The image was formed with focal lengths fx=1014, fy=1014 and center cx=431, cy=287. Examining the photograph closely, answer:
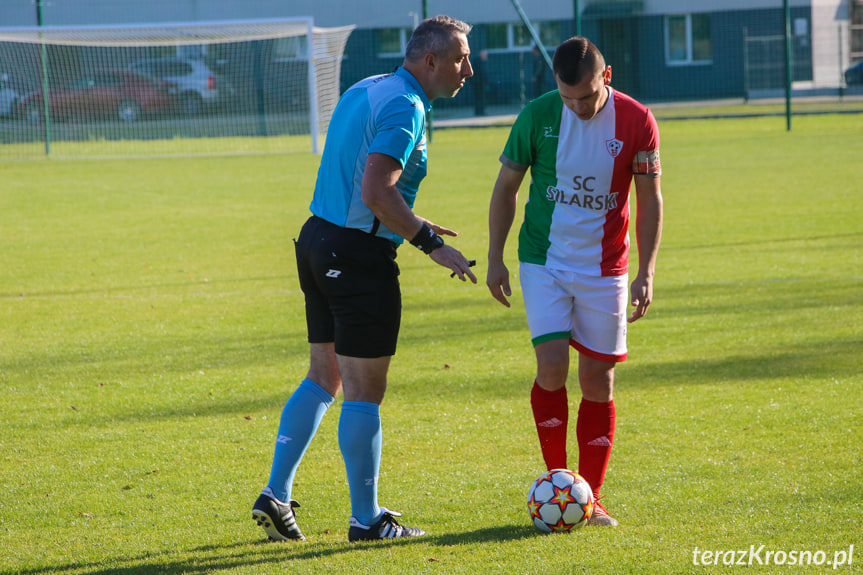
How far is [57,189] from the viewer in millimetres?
18016

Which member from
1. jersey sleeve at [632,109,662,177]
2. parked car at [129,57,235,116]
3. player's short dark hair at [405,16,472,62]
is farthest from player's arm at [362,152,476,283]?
parked car at [129,57,235,116]

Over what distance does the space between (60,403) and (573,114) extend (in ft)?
11.8

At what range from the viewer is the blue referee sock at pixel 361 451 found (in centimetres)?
380

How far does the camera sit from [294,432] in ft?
13.0

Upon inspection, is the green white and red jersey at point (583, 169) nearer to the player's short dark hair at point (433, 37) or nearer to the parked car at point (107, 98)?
the player's short dark hair at point (433, 37)

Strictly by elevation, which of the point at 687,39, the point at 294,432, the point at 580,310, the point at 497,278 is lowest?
the point at 294,432

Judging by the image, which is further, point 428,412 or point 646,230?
point 428,412

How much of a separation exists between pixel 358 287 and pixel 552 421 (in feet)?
3.27

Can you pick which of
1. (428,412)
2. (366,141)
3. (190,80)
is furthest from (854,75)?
(366,141)

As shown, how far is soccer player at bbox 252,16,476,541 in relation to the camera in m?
3.70

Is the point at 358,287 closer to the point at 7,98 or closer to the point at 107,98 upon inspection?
the point at 7,98

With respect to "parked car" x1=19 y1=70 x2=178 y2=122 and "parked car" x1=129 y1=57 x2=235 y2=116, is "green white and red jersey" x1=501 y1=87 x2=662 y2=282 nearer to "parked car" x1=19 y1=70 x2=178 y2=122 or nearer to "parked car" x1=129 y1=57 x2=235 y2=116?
"parked car" x1=19 y1=70 x2=178 y2=122

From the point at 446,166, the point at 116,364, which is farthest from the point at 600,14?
the point at 116,364

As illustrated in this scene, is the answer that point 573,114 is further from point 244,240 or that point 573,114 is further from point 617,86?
point 617,86
